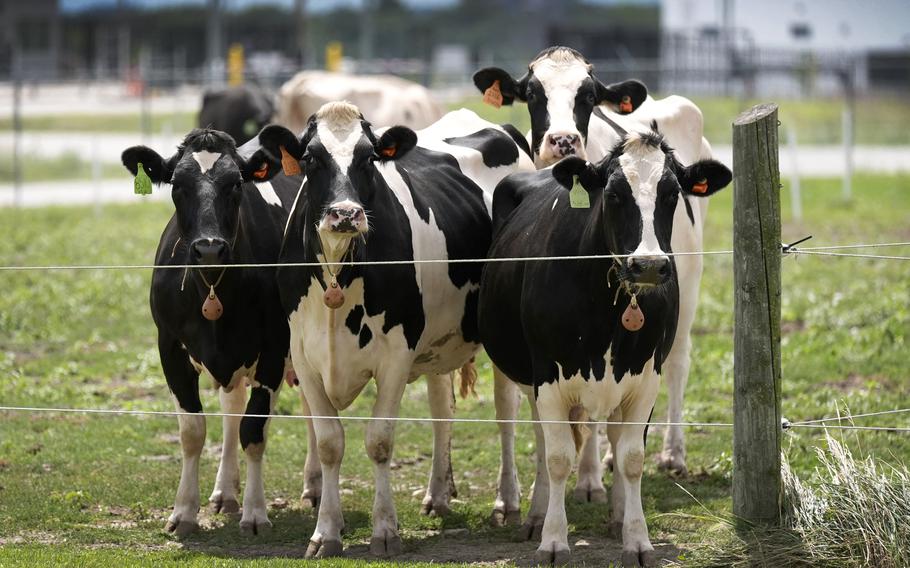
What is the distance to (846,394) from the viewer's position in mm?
11250

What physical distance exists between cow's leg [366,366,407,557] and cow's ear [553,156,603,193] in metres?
1.62

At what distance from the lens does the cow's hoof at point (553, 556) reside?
294 inches

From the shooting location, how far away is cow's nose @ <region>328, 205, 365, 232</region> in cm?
732

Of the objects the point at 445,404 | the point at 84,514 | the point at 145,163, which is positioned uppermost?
the point at 145,163

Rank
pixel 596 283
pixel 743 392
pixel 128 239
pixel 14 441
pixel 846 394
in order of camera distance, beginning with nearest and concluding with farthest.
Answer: pixel 743 392
pixel 596 283
pixel 14 441
pixel 846 394
pixel 128 239

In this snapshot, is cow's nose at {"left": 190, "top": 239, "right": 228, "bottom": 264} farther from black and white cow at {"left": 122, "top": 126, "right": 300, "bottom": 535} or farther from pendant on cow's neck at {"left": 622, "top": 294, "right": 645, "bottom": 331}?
pendant on cow's neck at {"left": 622, "top": 294, "right": 645, "bottom": 331}

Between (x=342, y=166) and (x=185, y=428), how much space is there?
2133 millimetres

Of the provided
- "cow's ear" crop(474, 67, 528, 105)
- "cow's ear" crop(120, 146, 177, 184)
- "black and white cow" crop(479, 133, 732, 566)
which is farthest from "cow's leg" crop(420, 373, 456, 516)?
"cow's ear" crop(120, 146, 177, 184)

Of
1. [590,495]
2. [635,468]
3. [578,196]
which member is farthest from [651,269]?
[590,495]

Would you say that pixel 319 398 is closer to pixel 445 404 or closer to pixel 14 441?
pixel 445 404

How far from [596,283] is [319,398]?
1894 mm

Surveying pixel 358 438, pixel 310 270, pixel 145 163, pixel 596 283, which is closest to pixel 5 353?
pixel 358 438

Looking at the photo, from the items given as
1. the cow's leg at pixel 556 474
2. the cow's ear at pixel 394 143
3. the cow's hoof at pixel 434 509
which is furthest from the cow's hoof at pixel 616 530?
the cow's ear at pixel 394 143

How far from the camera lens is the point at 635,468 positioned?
7.48 meters
